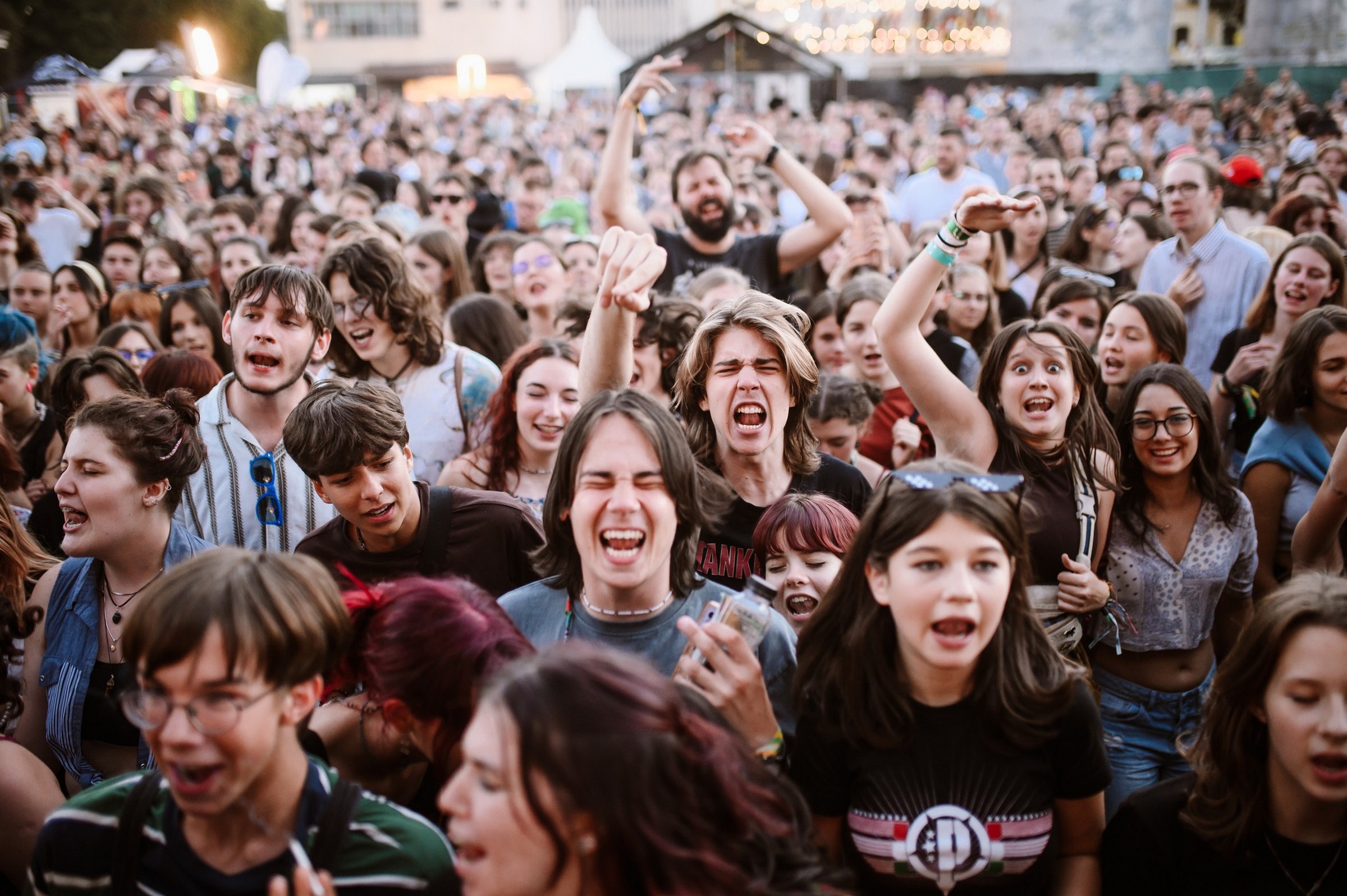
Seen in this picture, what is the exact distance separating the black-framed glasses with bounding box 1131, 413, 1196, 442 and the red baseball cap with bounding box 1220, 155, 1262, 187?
18.1 ft

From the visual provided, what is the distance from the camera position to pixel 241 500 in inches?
128

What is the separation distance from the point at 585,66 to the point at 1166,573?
3568 cm

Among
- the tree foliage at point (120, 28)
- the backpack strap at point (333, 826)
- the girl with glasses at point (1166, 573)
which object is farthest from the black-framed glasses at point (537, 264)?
the tree foliage at point (120, 28)

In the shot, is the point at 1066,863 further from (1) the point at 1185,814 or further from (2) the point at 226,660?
(2) the point at 226,660

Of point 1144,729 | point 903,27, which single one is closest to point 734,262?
point 1144,729

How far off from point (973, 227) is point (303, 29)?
73.6 m

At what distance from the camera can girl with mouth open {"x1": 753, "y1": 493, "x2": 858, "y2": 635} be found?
105 inches

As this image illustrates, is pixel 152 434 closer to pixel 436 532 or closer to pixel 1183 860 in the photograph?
pixel 436 532

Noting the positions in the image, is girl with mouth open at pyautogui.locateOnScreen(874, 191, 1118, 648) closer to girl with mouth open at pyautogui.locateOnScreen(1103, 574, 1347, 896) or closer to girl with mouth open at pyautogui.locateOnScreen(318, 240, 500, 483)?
girl with mouth open at pyautogui.locateOnScreen(1103, 574, 1347, 896)

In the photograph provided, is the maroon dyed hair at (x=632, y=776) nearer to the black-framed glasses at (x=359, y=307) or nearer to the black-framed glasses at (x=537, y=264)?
the black-framed glasses at (x=359, y=307)

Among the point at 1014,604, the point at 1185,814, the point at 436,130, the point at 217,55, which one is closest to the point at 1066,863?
the point at 1185,814

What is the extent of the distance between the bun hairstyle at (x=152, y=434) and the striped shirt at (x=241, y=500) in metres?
0.40

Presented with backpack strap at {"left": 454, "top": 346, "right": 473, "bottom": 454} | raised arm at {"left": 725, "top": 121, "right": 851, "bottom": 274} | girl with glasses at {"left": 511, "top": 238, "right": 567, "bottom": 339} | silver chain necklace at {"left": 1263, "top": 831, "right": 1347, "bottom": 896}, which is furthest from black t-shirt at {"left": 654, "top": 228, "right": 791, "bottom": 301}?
silver chain necklace at {"left": 1263, "top": 831, "right": 1347, "bottom": 896}

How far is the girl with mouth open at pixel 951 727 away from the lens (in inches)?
77.3
